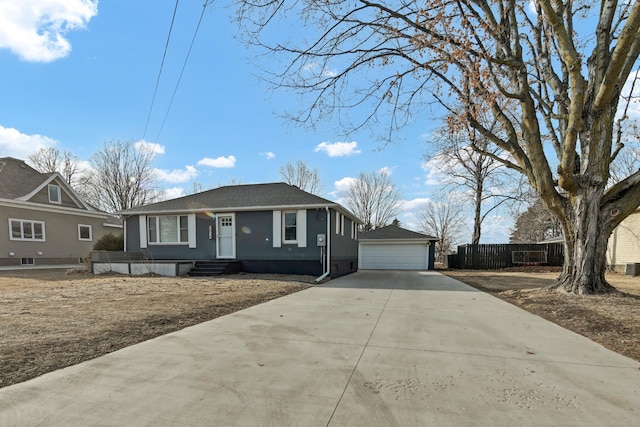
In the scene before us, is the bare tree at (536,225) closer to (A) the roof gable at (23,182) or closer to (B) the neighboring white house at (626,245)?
(B) the neighboring white house at (626,245)

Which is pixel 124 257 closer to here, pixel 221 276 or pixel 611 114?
pixel 221 276

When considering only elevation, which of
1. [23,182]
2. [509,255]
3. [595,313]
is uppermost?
[23,182]

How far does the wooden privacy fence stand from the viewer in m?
20.4

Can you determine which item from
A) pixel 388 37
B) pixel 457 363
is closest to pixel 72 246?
pixel 388 37

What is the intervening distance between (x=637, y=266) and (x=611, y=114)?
11.1 m

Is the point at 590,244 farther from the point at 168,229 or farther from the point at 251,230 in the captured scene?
the point at 168,229

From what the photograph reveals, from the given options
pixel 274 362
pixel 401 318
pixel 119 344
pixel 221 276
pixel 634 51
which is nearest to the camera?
pixel 274 362

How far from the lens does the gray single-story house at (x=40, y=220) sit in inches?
645

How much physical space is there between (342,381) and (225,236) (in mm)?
12125

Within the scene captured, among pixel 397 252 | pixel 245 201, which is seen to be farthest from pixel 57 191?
pixel 397 252

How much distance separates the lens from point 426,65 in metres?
7.22

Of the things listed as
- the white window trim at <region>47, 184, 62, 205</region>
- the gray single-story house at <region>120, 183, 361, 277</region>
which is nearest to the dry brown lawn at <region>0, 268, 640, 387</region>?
the gray single-story house at <region>120, 183, 361, 277</region>

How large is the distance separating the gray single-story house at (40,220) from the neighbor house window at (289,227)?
35.8ft

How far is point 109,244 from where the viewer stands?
1641 centimetres
